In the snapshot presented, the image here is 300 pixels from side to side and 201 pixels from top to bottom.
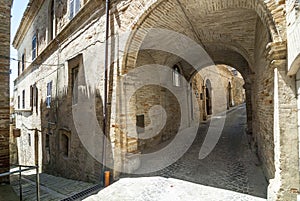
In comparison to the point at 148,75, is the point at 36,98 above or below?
below

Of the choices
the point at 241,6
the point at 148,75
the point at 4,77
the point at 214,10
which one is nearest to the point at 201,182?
the point at 241,6

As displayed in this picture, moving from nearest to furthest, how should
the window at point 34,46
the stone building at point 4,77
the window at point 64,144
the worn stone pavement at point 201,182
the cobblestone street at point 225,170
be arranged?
the worn stone pavement at point 201,182 → the cobblestone street at point 225,170 → the stone building at point 4,77 → the window at point 64,144 → the window at point 34,46

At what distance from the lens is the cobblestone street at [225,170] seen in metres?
3.92

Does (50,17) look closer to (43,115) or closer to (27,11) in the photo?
(27,11)

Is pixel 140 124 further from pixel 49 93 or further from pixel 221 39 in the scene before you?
pixel 49 93

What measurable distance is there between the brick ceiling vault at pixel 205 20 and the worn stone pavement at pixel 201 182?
9.75ft

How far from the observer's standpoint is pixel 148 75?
23.0ft

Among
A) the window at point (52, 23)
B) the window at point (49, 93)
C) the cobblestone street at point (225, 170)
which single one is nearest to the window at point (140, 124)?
the cobblestone street at point (225, 170)

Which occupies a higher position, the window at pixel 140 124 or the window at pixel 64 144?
the window at pixel 140 124

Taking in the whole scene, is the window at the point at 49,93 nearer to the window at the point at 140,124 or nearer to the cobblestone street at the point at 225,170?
the window at the point at 140,124

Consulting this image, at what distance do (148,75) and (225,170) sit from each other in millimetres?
4096

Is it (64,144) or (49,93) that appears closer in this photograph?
(64,144)

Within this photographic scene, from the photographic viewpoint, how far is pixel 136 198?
12.1 feet

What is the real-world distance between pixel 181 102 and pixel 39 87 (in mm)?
8083
